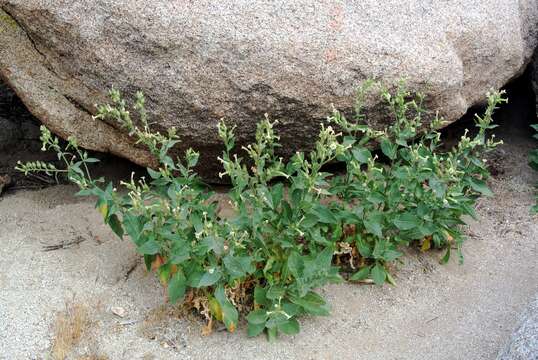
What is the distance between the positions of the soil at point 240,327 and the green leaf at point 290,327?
83mm

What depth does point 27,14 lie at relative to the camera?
11.1 feet

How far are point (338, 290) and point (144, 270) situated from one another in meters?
0.93

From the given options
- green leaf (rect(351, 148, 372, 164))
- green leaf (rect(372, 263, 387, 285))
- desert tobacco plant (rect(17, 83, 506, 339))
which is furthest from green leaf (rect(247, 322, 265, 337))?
green leaf (rect(351, 148, 372, 164))

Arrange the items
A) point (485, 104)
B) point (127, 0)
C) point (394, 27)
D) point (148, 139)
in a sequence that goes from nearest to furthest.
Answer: point (148, 139) < point (127, 0) < point (394, 27) < point (485, 104)

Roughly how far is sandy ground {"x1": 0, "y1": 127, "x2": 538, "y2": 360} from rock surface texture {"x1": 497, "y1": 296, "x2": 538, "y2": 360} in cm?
44

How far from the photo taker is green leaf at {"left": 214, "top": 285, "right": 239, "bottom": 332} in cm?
287

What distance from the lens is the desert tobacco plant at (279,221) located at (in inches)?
115

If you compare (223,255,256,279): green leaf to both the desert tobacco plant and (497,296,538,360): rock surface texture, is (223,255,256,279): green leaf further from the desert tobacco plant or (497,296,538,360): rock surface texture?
(497,296,538,360): rock surface texture

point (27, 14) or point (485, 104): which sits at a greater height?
point (27, 14)

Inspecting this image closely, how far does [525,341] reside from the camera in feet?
8.14

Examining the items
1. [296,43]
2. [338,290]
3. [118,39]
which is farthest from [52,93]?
[338,290]

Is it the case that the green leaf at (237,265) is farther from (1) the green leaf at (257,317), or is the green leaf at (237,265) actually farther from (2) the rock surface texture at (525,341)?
(2) the rock surface texture at (525,341)

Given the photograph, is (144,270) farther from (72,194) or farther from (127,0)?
(127,0)

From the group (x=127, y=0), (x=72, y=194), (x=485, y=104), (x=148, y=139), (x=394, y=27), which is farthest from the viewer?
(x=485, y=104)
